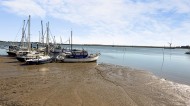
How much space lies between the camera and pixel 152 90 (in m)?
26.0

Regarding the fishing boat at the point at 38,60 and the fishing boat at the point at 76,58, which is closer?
the fishing boat at the point at 38,60

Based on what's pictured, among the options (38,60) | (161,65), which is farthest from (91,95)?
(161,65)

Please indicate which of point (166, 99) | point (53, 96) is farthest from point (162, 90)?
point (53, 96)

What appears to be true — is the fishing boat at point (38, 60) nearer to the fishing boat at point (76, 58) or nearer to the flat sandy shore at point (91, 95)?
the fishing boat at point (76, 58)

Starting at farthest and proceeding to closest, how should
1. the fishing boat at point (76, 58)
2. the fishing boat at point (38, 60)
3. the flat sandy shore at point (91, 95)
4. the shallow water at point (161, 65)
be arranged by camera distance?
the fishing boat at point (76, 58) → the fishing boat at point (38, 60) → the shallow water at point (161, 65) → the flat sandy shore at point (91, 95)

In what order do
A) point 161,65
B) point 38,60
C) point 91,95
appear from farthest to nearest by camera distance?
1. point 161,65
2. point 38,60
3. point 91,95

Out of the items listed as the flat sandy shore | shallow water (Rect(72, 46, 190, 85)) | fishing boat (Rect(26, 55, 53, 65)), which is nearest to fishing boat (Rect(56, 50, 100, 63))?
fishing boat (Rect(26, 55, 53, 65))

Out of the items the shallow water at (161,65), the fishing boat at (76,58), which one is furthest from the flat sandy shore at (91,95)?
the fishing boat at (76,58)

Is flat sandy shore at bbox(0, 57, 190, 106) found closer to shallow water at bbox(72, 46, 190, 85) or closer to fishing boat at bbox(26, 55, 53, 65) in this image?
shallow water at bbox(72, 46, 190, 85)

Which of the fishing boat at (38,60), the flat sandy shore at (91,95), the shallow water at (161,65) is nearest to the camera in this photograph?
the flat sandy shore at (91,95)

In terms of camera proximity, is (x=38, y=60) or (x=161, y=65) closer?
(x=38, y=60)

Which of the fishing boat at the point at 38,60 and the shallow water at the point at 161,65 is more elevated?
the fishing boat at the point at 38,60

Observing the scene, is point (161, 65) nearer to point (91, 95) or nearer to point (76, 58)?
point (76, 58)

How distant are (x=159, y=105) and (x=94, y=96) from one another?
507 cm
